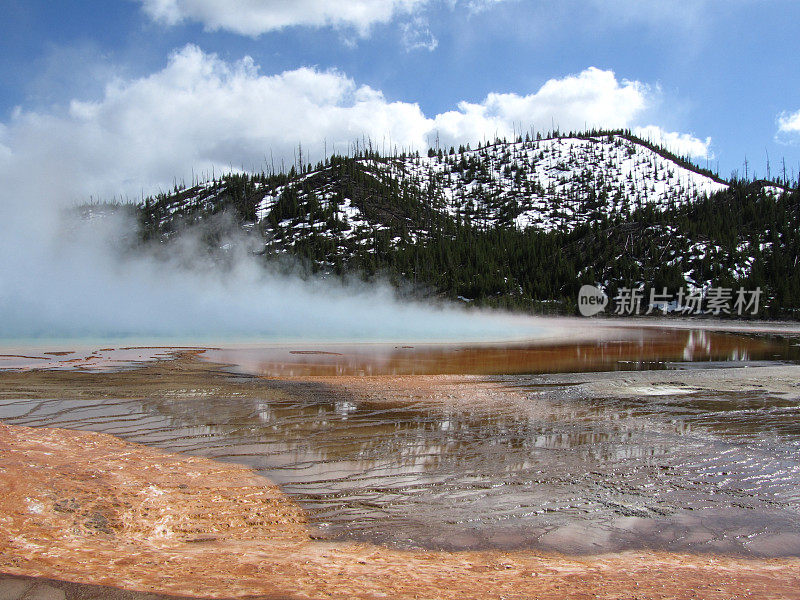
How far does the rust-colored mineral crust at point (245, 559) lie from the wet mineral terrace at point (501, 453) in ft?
1.70

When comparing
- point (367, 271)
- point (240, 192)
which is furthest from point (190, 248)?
point (367, 271)

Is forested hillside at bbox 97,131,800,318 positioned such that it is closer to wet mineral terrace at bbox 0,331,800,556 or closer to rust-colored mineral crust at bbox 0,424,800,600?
wet mineral terrace at bbox 0,331,800,556

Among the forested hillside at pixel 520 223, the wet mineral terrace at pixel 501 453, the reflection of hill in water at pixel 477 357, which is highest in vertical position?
the forested hillside at pixel 520 223

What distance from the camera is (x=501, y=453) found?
10.9 m

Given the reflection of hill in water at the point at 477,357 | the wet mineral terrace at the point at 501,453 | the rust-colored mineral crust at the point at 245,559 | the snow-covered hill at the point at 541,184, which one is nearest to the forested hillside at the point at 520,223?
the snow-covered hill at the point at 541,184

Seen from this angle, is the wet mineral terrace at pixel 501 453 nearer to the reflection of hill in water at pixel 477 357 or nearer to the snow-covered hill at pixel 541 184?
the reflection of hill in water at pixel 477 357

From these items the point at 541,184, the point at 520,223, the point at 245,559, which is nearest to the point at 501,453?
the point at 245,559

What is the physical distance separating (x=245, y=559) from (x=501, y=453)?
619 cm

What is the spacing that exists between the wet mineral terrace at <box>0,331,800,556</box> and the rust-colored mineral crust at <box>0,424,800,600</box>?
1.70 feet

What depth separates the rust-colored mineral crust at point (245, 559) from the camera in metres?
5.44

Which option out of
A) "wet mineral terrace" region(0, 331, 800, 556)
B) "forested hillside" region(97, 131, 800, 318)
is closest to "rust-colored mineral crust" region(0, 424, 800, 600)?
"wet mineral terrace" region(0, 331, 800, 556)

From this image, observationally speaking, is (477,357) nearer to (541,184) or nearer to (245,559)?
(245,559)

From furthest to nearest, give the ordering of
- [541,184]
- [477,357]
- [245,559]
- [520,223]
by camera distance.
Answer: [541,184], [520,223], [477,357], [245,559]

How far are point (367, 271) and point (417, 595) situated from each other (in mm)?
110440
